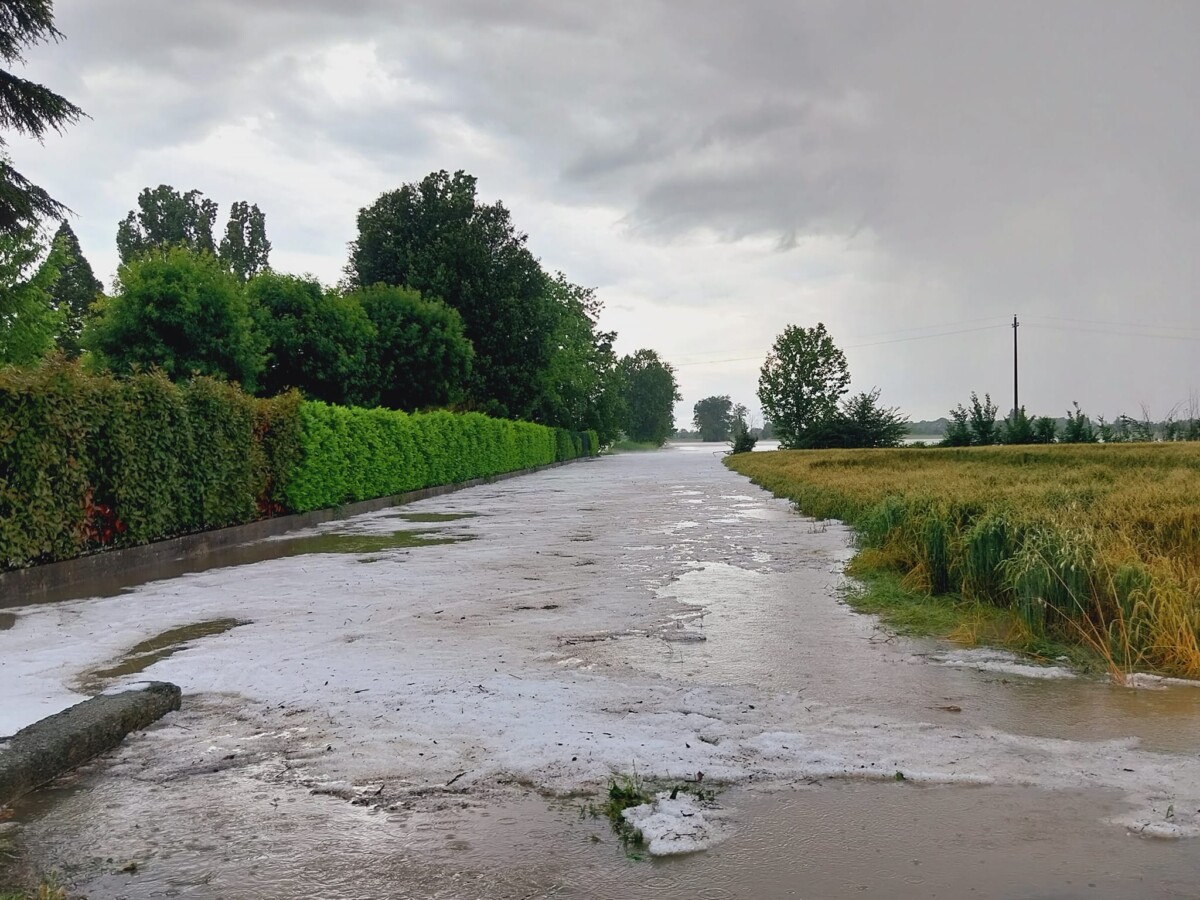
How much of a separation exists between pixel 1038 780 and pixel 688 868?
4.76ft

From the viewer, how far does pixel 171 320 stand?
752 inches

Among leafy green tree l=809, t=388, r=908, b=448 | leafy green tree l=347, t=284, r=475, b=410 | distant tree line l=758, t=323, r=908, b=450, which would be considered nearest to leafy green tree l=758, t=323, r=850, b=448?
distant tree line l=758, t=323, r=908, b=450

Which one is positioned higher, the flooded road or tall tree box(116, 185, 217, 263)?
tall tree box(116, 185, 217, 263)

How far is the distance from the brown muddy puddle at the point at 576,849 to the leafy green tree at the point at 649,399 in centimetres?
13050

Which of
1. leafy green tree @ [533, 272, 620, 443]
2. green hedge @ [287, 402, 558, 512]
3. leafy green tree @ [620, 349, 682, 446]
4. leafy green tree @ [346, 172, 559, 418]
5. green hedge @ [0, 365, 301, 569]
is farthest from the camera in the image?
leafy green tree @ [620, 349, 682, 446]

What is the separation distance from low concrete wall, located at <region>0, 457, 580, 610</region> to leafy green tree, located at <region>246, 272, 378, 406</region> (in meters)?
13.8

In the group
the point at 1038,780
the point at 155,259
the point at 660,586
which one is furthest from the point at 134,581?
the point at 155,259

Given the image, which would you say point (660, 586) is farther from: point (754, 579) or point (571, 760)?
point (571, 760)

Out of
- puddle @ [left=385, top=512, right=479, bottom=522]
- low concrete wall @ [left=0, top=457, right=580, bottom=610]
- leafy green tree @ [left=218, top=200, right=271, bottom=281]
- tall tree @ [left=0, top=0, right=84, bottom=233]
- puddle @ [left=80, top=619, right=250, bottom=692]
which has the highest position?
leafy green tree @ [left=218, top=200, right=271, bottom=281]

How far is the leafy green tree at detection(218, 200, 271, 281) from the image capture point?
62281mm

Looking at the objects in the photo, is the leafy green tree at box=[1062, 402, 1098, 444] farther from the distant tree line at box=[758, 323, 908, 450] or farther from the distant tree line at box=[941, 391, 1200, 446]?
the distant tree line at box=[758, 323, 908, 450]

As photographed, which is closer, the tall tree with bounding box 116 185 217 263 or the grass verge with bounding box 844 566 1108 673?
the grass verge with bounding box 844 566 1108 673

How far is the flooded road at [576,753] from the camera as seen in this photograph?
2643 mm

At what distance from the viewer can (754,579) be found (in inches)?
318
